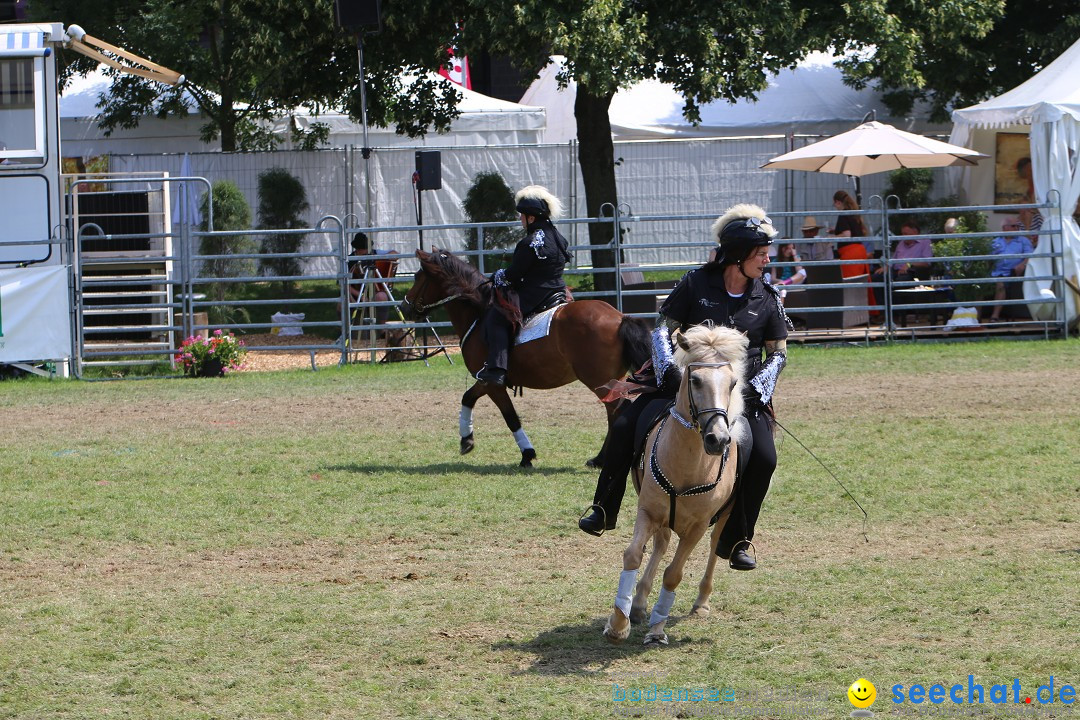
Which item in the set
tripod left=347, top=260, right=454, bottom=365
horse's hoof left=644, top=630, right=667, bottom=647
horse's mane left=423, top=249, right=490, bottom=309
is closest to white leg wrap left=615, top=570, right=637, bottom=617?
horse's hoof left=644, top=630, right=667, bottom=647

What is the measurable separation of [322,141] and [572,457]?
17.8 meters

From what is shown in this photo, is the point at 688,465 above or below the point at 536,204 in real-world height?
below

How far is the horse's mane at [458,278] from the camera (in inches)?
436

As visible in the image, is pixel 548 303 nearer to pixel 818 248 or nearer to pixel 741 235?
pixel 741 235

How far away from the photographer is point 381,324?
17.8 meters

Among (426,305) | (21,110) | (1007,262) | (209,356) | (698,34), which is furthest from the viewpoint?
(698,34)

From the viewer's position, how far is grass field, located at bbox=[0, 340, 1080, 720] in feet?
17.8

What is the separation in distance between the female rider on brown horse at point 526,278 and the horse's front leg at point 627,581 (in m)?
4.84

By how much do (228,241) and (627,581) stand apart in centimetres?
1848

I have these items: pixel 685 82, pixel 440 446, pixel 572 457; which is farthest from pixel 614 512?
pixel 685 82

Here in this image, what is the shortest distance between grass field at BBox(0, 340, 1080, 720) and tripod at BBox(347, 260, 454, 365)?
4.29 meters

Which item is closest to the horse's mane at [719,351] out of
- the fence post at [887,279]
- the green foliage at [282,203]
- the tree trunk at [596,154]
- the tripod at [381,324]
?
the tripod at [381,324]
